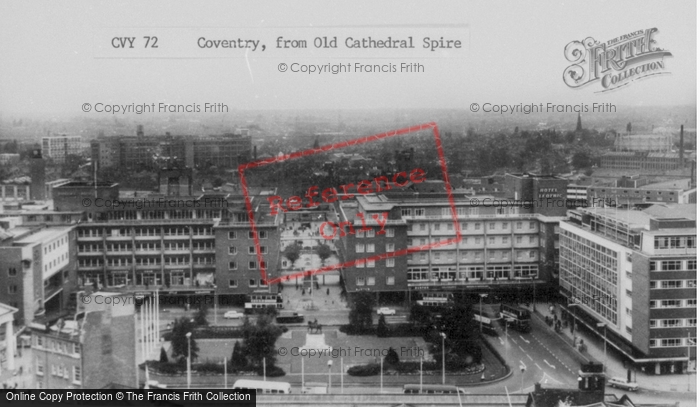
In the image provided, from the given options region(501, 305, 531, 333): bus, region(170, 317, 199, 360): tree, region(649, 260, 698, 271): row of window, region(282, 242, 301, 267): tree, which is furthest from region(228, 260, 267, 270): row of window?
region(649, 260, 698, 271): row of window

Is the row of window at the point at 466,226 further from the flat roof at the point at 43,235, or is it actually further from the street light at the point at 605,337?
the flat roof at the point at 43,235

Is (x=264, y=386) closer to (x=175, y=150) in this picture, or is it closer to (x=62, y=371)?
(x=62, y=371)

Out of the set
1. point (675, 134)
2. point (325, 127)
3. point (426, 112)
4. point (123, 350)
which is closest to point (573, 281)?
point (675, 134)

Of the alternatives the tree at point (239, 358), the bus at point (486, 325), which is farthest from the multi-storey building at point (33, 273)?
the bus at point (486, 325)

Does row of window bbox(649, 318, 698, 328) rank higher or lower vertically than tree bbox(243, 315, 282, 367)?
higher

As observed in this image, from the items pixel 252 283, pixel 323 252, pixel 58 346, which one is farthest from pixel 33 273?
pixel 323 252

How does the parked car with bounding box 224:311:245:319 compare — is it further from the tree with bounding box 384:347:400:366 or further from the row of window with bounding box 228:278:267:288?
the tree with bounding box 384:347:400:366

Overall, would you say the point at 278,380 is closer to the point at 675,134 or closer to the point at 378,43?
the point at 378,43
